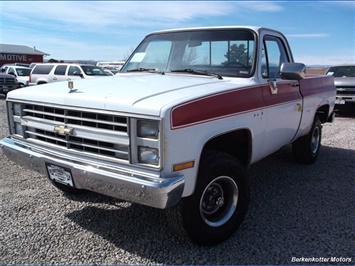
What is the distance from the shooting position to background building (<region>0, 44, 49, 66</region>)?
5172 cm

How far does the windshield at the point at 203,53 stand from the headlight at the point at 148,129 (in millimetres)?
1457

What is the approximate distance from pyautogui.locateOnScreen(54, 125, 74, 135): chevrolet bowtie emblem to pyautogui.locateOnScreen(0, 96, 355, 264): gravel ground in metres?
1.00

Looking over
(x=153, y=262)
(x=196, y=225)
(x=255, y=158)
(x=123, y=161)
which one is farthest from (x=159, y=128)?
(x=255, y=158)

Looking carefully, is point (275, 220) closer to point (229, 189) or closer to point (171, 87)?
point (229, 189)

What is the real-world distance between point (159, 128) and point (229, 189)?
3.79 ft

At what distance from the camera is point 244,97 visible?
3246 millimetres

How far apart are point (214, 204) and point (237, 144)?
2.39 feet

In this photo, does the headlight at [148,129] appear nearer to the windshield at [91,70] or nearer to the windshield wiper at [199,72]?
the windshield wiper at [199,72]

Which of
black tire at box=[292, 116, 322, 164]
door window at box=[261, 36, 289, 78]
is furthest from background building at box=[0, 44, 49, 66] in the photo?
door window at box=[261, 36, 289, 78]

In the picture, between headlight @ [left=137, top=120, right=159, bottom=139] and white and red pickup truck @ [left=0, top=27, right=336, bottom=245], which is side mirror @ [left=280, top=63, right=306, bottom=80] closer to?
white and red pickup truck @ [left=0, top=27, right=336, bottom=245]

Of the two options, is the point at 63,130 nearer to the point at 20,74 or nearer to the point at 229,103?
the point at 229,103

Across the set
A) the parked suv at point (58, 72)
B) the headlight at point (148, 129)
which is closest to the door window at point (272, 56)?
the headlight at point (148, 129)

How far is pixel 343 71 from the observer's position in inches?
476

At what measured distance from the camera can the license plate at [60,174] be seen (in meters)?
2.86
